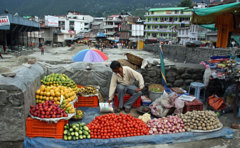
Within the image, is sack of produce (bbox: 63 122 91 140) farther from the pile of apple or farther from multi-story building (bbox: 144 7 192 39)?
multi-story building (bbox: 144 7 192 39)

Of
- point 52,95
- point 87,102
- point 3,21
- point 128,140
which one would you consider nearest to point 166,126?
point 128,140

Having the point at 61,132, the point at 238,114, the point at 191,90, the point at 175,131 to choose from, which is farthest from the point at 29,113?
the point at 191,90

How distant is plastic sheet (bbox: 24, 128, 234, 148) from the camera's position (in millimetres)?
3428

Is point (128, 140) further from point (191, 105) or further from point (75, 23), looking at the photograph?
point (75, 23)

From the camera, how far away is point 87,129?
144 inches

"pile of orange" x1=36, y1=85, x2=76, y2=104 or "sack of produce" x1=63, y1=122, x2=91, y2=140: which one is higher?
"pile of orange" x1=36, y1=85, x2=76, y2=104

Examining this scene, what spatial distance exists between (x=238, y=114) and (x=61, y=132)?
4.19 metres

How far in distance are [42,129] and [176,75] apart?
4.74 metres

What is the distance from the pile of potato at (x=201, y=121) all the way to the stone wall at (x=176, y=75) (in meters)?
2.55

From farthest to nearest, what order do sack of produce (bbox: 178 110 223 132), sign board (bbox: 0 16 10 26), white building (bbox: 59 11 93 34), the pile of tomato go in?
1. white building (bbox: 59 11 93 34)
2. sign board (bbox: 0 16 10 26)
3. sack of produce (bbox: 178 110 223 132)
4. the pile of tomato

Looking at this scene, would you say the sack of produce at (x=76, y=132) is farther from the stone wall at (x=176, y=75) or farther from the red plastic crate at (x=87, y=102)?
the stone wall at (x=176, y=75)

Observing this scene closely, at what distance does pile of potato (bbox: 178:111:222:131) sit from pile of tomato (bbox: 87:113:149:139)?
90cm

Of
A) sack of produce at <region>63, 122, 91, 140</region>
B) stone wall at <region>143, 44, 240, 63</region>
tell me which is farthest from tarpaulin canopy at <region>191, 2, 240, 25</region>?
sack of produce at <region>63, 122, 91, 140</region>

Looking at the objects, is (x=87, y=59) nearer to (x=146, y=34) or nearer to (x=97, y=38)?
(x=97, y=38)
